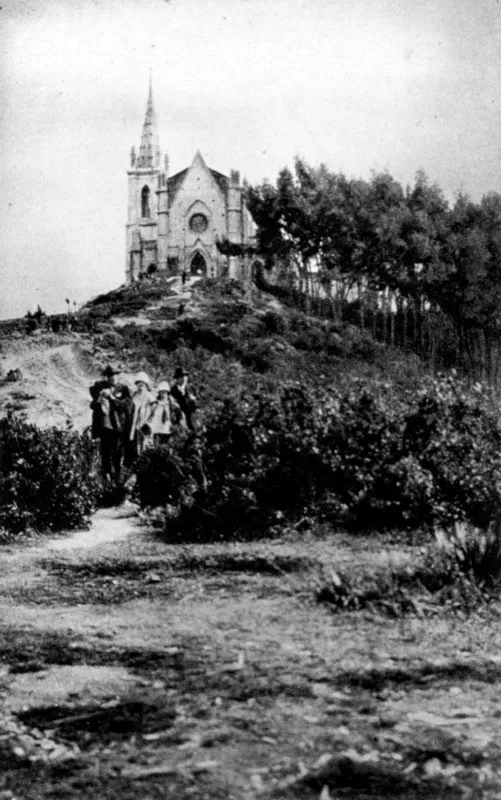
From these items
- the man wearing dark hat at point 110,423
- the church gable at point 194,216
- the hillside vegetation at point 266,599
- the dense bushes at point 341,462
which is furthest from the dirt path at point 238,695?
the church gable at point 194,216

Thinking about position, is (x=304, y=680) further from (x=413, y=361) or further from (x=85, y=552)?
(x=413, y=361)

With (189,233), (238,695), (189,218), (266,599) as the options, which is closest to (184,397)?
(266,599)

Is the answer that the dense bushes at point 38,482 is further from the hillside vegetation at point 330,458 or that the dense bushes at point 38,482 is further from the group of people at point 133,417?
the group of people at point 133,417

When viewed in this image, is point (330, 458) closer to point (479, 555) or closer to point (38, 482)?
point (479, 555)

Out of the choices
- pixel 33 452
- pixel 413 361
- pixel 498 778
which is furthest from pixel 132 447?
pixel 498 778

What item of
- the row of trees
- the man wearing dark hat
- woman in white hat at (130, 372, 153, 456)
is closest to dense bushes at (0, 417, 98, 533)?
the man wearing dark hat

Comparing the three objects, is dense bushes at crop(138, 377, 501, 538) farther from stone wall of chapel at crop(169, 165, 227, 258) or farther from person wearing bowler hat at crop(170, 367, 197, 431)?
stone wall of chapel at crop(169, 165, 227, 258)

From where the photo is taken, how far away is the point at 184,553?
636 cm

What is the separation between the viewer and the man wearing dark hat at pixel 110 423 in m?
9.31

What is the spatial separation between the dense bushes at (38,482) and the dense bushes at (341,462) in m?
0.92

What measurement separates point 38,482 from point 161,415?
233 cm

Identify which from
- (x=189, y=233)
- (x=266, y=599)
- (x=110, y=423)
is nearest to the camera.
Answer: (x=266, y=599)

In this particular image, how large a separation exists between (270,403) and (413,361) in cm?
376

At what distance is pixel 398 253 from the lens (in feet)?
53.2
